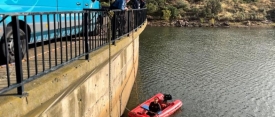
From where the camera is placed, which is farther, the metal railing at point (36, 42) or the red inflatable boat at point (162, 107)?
the red inflatable boat at point (162, 107)

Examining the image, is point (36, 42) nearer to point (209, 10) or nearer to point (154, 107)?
point (154, 107)

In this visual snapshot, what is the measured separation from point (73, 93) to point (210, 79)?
15.3 meters

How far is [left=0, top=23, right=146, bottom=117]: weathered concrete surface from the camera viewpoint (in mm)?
4011

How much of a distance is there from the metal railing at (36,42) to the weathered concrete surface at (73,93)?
149mm

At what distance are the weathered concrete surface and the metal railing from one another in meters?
0.15

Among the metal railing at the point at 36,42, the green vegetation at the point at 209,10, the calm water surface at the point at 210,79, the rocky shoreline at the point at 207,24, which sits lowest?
the calm water surface at the point at 210,79

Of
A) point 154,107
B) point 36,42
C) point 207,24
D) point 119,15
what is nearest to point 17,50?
point 36,42

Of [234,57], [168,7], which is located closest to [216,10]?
[168,7]

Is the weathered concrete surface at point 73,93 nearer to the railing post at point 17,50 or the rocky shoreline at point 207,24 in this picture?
the railing post at point 17,50

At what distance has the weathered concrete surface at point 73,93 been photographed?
13.2 feet

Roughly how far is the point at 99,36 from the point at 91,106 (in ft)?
7.26

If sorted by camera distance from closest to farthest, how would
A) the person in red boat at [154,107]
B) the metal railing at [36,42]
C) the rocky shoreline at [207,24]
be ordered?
the metal railing at [36,42] < the person in red boat at [154,107] < the rocky shoreline at [207,24]

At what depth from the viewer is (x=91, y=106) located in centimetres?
691

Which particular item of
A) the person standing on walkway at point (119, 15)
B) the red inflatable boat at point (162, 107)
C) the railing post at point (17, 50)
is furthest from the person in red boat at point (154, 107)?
the railing post at point (17, 50)
